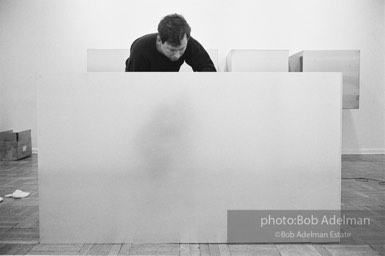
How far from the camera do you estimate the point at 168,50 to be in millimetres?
1912

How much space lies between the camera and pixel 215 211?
1388 mm

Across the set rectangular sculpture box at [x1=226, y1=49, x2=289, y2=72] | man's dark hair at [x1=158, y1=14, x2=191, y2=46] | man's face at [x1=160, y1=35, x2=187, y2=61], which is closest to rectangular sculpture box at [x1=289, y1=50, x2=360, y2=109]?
rectangular sculpture box at [x1=226, y1=49, x2=289, y2=72]

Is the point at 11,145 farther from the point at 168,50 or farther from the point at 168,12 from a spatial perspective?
the point at 168,50

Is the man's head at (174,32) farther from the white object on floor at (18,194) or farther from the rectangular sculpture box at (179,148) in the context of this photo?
the white object on floor at (18,194)

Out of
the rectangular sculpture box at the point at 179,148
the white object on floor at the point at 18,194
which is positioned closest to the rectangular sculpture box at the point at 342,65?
the rectangular sculpture box at the point at 179,148

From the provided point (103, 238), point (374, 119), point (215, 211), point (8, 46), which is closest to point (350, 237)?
point (215, 211)

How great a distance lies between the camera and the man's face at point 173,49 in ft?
6.05

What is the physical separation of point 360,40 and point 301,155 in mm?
3599

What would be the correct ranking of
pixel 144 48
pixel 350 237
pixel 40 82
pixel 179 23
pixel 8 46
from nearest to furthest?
pixel 40 82 < pixel 350 237 < pixel 179 23 < pixel 144 48 < pixel 8 46

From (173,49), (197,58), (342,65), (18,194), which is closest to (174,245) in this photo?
(173,49)

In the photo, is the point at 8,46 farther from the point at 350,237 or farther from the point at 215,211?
the point at 350,237

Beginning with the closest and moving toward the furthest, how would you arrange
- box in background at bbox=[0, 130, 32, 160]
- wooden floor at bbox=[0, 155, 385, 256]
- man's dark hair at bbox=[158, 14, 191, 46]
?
1. wooden floor at bbox=[0, 155, 385, 256]
2. man's dark hair at bbox=[158, 14, 191, 46]
3. box in background at bbox=[0, 130, 32, 160]

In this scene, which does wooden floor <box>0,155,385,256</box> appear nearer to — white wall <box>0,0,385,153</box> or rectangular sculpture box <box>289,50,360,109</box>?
rectangular sculpture box <box>289,50,360,109</box>

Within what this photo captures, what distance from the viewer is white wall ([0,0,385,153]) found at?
4.30m
